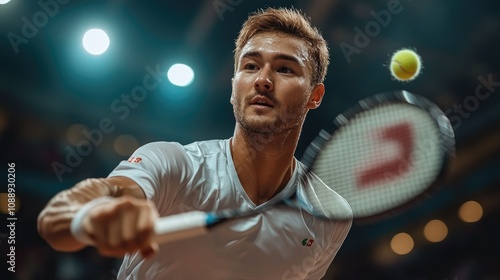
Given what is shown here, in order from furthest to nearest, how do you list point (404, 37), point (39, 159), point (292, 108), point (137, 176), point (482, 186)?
point (482, 186) < point (404, 37) < point (39, 159) < point (292, 108) < point (137, 176)

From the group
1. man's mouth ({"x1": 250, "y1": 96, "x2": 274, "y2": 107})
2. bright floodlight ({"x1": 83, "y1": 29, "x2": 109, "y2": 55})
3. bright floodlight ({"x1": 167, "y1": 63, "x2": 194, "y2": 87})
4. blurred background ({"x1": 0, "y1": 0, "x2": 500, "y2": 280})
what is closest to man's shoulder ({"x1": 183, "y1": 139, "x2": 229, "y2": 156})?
man's mouth ({"x1": 250, "y1": 96, "x2": 274, "y2": 107})

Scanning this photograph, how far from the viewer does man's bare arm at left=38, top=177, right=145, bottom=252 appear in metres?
1.54

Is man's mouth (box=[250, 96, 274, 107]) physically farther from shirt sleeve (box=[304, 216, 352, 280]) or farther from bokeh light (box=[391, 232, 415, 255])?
bokeh light (box=[391, 232, 415, 255])

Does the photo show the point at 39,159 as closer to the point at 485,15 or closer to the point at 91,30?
the point at 91,30

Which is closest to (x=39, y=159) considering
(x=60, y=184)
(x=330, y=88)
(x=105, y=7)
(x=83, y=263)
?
(x=60, y=184)

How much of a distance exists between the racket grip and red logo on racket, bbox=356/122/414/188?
1024 mm

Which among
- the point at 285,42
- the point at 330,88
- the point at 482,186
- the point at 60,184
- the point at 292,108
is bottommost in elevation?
the point at 482,186

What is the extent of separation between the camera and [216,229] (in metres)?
2.20

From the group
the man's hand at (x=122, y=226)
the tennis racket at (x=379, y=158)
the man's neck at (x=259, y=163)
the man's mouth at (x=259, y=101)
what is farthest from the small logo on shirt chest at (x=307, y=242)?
the man's hand at (x=122, y=226)

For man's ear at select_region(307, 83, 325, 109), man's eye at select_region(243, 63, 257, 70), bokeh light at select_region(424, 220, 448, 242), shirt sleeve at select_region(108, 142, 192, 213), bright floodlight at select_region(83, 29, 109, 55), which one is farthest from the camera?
bokeh light at select_region(424, 220, 448, 242)

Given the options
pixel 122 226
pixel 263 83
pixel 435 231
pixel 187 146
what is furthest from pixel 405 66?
pixel 122 226

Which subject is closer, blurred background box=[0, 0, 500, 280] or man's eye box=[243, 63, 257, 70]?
man's eye box=[243, 63, 257, 70]

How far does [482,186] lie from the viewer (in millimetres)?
7094

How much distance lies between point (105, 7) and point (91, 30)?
264 mm
